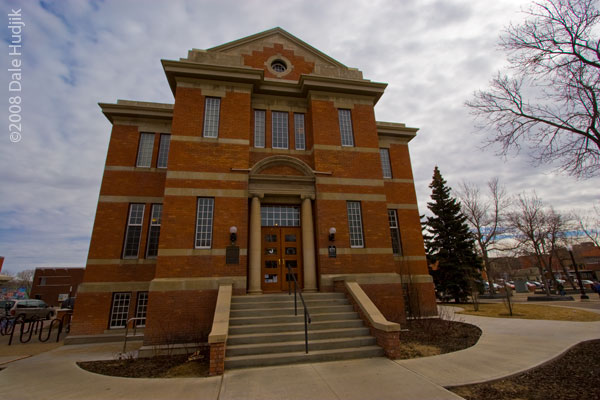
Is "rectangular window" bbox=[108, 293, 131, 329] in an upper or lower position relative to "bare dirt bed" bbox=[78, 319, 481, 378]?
upper

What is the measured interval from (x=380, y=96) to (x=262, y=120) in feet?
21.0

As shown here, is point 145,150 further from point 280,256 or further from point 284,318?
point 284,318

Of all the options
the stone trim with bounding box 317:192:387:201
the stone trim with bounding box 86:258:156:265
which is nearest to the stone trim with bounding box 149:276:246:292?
the stone trim with bounding box 86:258:156:265

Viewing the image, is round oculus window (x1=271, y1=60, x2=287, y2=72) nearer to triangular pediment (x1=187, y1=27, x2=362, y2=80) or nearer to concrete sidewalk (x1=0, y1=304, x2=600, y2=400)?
triangular pediment (x1=187, y1=27, x2=362, y2=80)

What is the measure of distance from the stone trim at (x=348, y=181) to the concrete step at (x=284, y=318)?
573 cm

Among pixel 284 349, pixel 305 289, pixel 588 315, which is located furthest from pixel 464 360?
pixel 588 315

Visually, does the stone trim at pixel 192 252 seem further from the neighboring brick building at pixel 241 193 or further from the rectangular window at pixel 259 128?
the rectangular window at pixel 259 128

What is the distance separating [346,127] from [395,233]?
23.1ft

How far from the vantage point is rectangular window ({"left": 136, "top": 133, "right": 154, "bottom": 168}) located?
15047 mm

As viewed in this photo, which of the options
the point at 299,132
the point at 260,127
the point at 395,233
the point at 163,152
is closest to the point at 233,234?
the point at 260,127

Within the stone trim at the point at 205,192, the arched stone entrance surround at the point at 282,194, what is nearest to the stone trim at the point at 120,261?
the stone trim at the point at 205,192

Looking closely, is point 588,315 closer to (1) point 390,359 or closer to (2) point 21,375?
(1) point 390,359

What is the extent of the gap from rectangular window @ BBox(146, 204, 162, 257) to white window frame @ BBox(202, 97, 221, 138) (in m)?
5.07

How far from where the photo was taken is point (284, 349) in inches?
300
